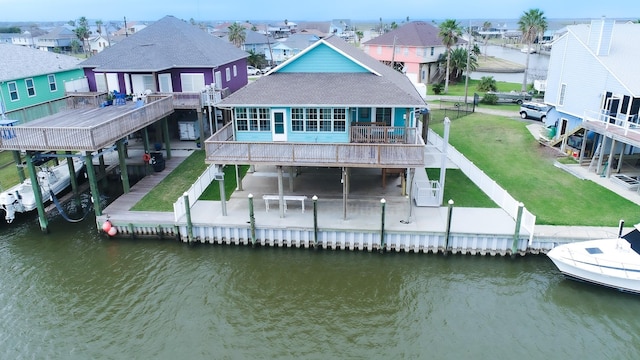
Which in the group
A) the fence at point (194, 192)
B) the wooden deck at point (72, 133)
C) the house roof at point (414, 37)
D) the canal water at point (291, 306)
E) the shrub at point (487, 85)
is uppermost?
the house roof at point (414, 37)

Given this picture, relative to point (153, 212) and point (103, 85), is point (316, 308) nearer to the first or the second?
point (153, 212)

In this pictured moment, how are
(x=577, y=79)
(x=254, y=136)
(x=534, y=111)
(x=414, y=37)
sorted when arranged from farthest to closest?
1. (x=414, y=37)
2. (x=534, y=111)
3. (x=577, y=79)
4. (x=254, y=136)

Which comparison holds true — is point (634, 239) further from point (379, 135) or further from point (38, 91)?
point (38, 91)

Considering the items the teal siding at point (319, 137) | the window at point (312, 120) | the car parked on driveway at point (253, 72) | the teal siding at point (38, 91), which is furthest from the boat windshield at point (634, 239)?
the car parked on driveway at point (253, 72)

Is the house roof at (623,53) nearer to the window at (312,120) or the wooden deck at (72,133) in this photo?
the window at (312,120)

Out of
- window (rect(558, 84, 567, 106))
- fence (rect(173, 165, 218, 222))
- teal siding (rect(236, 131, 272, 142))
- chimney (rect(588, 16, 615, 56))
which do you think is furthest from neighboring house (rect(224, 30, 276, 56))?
teal siding (rect(236, 131, 272, 142))

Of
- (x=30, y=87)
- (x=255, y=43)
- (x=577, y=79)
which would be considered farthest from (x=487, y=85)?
(x=255, y=43)

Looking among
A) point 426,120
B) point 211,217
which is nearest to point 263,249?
point 211,217
